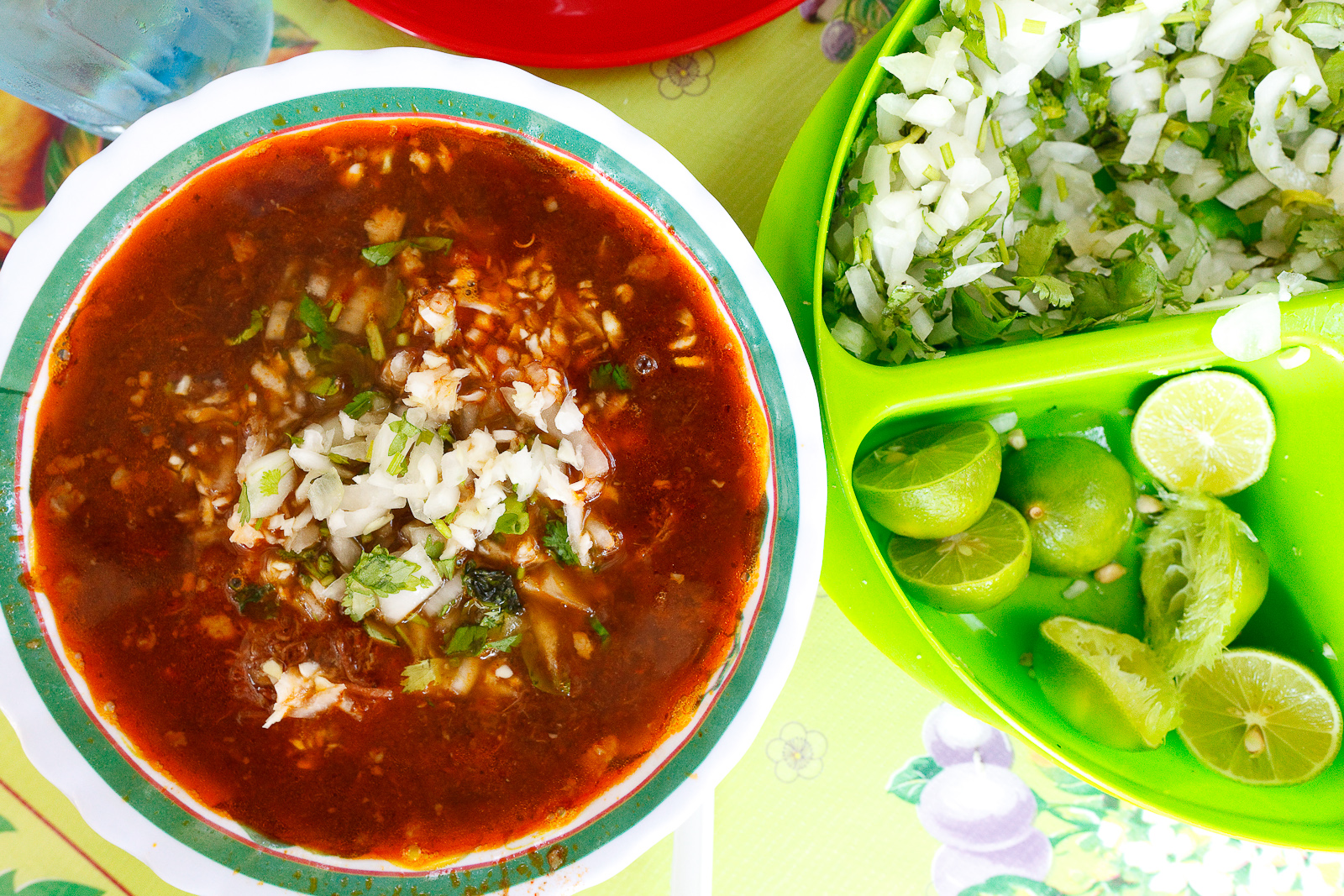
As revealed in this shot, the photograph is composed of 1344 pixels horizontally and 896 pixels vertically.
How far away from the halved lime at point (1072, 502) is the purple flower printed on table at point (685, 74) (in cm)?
112

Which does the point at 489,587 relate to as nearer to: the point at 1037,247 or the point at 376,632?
the point at 376,632

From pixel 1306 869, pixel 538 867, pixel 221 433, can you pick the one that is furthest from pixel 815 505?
pixel 1306 869

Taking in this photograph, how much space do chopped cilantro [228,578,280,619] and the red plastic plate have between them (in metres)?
1.15

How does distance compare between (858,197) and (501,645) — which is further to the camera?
(858,197)

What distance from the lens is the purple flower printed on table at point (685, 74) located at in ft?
6.00

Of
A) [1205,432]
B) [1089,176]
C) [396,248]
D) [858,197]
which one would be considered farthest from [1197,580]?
[396,248]

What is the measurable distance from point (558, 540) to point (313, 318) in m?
0.61

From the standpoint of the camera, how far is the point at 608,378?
1523 millimetres

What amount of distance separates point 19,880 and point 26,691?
59cm

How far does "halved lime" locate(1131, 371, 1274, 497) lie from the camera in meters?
1.81

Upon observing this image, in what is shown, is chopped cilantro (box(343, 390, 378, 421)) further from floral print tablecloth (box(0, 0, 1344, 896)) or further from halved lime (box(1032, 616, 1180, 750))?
halved lime (box(1032, 616, 1180, 750))

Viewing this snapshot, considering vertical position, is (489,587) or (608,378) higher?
A: (608,378)

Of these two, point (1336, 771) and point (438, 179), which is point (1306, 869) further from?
point (438, 179)

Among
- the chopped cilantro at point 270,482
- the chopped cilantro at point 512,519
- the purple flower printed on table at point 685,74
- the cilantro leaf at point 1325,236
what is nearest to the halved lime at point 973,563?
the chopped cilantro at point 512,519
